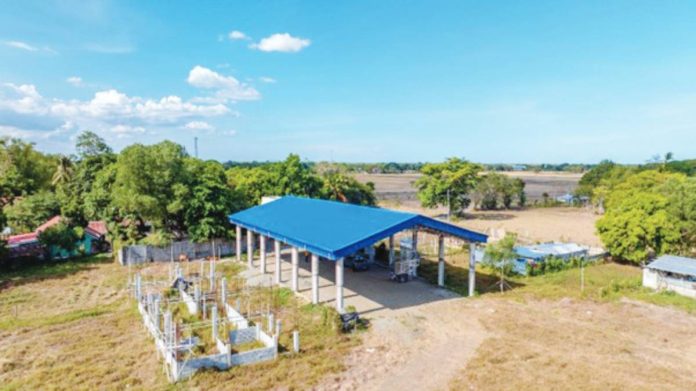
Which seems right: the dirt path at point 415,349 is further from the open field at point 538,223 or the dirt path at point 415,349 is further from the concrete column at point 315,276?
the open field at point 538,223

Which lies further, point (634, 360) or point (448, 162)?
point (448, 162)

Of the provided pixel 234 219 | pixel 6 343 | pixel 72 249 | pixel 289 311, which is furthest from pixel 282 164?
pixel 6 343

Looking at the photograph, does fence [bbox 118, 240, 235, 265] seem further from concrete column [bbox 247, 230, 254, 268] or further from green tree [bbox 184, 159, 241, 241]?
concrete column [bbox 247, 230, 254, 268]

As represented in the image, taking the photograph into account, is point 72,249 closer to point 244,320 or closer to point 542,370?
point 244,320

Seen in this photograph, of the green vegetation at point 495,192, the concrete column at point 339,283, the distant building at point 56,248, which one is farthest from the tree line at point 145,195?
the green vegetation at point 495,192

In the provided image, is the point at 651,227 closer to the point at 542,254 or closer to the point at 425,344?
the point at 542,254

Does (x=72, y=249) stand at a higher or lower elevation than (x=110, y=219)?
lower
